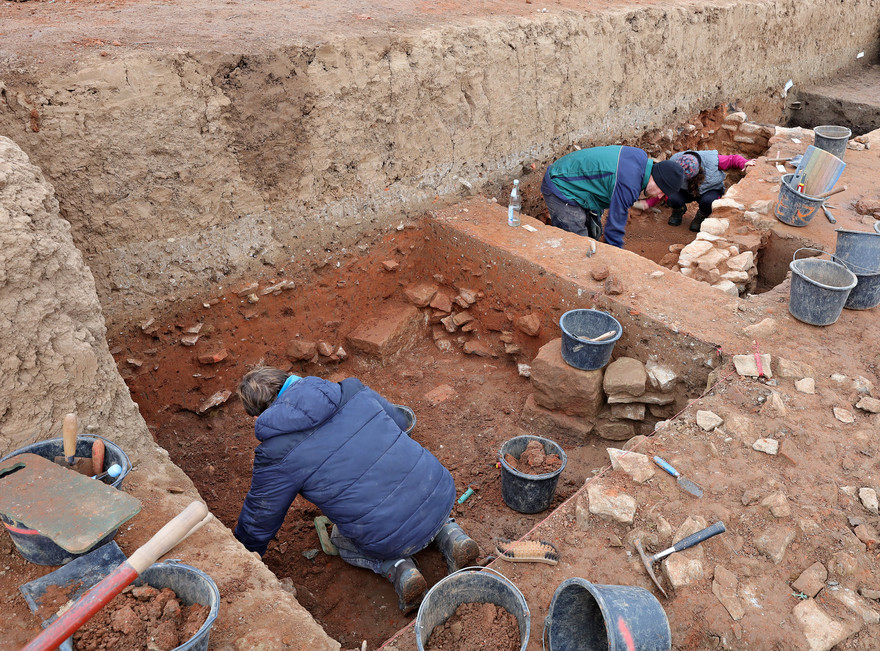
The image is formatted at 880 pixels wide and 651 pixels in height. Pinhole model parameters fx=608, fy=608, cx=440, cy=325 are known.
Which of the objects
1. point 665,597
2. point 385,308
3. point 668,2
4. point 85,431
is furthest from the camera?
point 668,2

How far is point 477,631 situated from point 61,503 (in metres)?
1.75

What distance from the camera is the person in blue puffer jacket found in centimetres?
296

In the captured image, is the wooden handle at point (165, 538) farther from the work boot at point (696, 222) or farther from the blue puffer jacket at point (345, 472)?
the work boot at point (696, 222)

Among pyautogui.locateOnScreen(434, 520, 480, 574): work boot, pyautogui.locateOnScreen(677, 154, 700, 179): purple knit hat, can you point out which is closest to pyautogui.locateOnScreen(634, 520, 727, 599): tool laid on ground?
pyautogui.locateOnScreen(434, 520, 480, 574): work boot

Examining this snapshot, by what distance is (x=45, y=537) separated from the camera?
7.69 ft

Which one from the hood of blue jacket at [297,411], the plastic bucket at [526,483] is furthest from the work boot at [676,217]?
the hood of blue jacket at [297,411]

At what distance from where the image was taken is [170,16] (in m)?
5.09

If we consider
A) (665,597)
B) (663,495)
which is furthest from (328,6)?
(665,597)

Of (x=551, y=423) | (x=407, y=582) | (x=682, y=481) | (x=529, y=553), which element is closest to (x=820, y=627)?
(x=682, y=481)

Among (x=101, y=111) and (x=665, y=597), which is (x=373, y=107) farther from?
(x=665, y=597)

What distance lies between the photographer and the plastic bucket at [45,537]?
235 centimetres

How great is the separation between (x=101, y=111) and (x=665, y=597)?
427cm

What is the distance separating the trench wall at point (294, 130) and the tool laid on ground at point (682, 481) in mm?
3250

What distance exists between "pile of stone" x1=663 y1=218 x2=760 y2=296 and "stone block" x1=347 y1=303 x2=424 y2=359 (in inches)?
101
